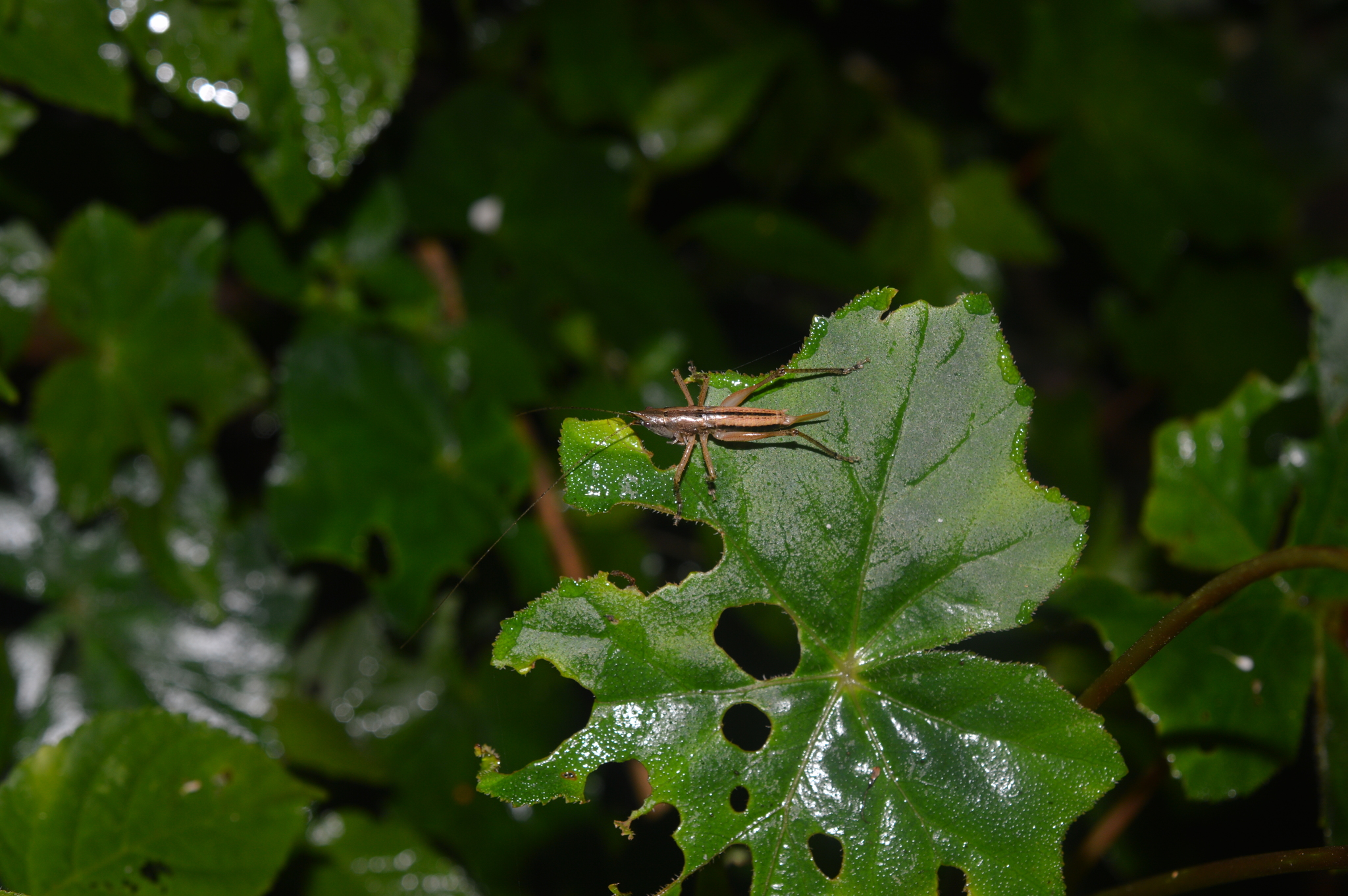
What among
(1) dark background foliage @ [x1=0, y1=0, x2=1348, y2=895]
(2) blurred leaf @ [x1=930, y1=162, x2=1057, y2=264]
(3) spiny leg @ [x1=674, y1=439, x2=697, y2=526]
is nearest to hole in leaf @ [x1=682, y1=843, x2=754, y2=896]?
(1) dark background foliage @ [x1=0, y1=0, x2=1348, y2=895]

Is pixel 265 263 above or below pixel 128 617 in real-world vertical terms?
above

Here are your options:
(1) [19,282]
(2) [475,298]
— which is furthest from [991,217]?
(1) [19,282]

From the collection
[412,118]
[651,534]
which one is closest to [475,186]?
[412,118]

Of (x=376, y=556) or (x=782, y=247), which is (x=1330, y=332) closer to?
(x=782, y=247)

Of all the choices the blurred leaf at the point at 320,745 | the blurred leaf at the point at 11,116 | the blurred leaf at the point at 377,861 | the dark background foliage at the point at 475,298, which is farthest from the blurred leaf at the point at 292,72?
the blurred leaf at the point at 377,861

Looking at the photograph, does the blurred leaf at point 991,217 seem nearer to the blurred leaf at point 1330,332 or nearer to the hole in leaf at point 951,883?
the blurred leaf at point 1330,332

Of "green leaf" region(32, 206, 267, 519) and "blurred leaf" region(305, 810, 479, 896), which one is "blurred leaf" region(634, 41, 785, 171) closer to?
"green leaf" region(32, 206, 267, 519)
